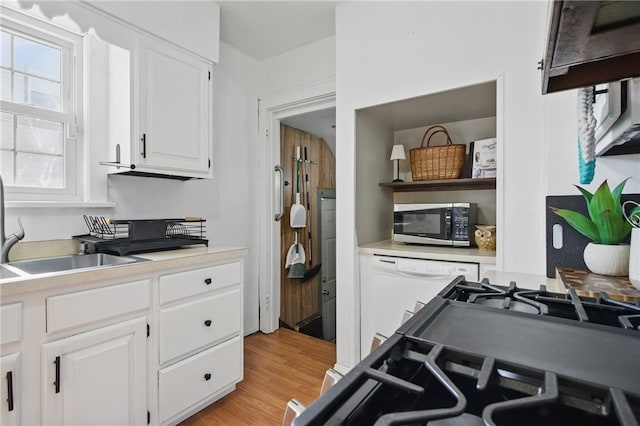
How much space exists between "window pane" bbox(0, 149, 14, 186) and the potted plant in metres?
2.62

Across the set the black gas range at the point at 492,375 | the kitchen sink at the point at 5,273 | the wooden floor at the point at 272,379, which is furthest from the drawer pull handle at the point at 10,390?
the black gas range at the point at 492,375

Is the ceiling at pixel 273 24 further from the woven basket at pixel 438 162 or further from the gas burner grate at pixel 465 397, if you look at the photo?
the gas burner grate at pixel 465 397

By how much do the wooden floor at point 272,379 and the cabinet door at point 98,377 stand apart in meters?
0.43

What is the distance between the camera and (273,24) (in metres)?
2.38

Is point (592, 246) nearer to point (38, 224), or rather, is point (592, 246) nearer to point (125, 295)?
point (125, 295)

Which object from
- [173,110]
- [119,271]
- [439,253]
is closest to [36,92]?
[173,110]

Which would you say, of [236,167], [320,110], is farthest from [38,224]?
[320,110]

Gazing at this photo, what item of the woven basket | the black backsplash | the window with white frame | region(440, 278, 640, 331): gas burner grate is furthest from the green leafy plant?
the window with white frame

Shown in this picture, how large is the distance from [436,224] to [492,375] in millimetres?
1753

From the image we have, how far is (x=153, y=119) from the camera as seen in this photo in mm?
1836

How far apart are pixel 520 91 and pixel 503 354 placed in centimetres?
159

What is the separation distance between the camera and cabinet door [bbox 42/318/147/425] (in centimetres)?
117

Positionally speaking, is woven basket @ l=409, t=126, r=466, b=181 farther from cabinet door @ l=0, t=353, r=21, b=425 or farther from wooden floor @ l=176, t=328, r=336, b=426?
cabinet door @ l=0, t=353, r=21, b=425

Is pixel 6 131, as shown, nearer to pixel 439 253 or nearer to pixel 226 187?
pixel 226 187
